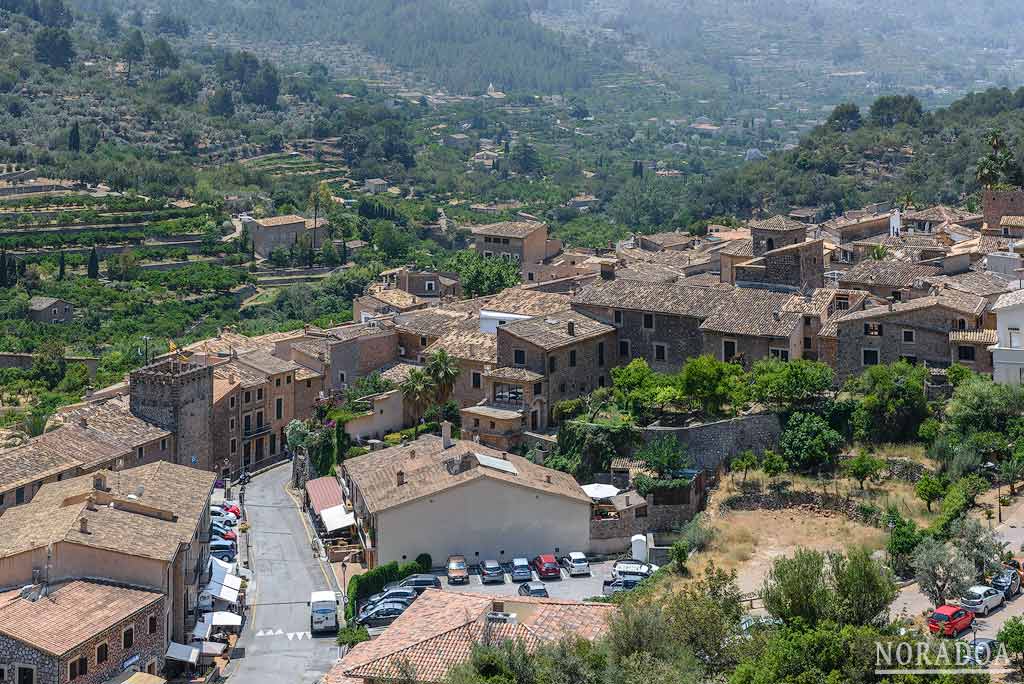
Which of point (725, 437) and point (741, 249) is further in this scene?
point (741, 249)

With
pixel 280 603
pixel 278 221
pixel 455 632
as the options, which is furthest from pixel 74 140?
pixel 455 632

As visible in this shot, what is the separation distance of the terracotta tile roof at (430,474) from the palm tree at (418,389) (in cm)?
374

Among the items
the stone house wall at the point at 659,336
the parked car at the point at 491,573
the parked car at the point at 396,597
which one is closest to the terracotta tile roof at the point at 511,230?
the stone house wall at the point at 659,336

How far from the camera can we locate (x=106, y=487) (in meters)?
47.5

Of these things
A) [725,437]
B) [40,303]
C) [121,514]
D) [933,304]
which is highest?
[933,304]

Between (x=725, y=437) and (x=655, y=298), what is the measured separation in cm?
807

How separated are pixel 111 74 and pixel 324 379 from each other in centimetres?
12303

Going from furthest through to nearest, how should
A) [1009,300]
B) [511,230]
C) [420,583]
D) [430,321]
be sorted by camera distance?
[511,230] → [430,321] → [1009,300] → [420,583]

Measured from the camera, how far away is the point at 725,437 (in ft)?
172

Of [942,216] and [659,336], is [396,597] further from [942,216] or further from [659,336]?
[942,216]

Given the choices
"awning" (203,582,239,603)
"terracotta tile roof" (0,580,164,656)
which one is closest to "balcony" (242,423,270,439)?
"awning" (203,582,239,603)

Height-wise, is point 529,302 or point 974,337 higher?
point 974,337

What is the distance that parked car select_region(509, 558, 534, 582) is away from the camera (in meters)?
48.1

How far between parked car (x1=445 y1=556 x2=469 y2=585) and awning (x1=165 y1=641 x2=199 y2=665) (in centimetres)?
833
